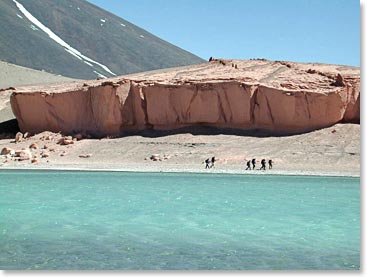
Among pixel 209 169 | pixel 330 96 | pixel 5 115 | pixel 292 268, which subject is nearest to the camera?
pixel 292 268

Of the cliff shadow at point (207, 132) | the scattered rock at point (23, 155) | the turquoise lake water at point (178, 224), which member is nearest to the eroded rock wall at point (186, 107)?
the cliff shadow at point (207, 132)

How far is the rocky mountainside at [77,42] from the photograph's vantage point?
116m

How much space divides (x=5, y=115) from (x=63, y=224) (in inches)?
1412

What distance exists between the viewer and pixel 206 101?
39656mm

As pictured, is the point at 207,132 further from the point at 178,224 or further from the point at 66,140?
the point at 178,224

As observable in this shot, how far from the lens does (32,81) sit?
211 feet

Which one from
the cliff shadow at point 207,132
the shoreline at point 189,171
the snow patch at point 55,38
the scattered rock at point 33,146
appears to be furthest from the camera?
the snow patch at point 55,38

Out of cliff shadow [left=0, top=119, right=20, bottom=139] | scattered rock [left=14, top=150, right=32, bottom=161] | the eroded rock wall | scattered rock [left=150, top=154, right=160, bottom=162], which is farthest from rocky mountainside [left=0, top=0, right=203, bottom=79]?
scattered rock [left=150, top=154, right=160, bottom=162]

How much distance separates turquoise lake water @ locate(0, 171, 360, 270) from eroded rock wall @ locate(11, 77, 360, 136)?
12280mm

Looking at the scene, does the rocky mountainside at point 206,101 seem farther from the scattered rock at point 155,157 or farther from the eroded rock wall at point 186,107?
the scattered rock at point 155,157

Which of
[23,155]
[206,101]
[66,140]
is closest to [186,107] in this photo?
[206,101]

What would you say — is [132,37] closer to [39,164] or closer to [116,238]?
[39,164]

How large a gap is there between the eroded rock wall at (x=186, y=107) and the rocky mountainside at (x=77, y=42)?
2677 inches

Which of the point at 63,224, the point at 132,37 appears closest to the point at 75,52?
the point at 132,37
